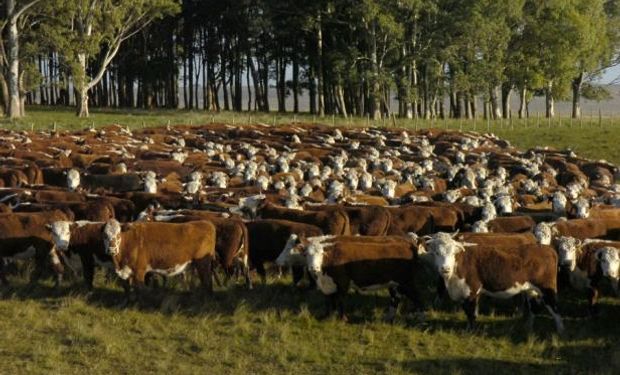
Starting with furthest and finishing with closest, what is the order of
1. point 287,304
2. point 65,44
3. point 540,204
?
point 65,44
point 540,204
point 287,304

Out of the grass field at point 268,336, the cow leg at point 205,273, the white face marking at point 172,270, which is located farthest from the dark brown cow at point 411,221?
the white face marking at point 172,270

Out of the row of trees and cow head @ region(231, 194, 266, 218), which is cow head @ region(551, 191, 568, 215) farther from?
the row of trees

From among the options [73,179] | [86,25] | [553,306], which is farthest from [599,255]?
[86,25]

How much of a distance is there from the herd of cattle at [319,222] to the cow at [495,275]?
Result: 16 millimetres

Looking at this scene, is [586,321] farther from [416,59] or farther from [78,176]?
[416,59]

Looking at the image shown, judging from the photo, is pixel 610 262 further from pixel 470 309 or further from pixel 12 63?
pixel 12 63

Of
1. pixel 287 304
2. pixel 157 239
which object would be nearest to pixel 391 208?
pixel 287 304

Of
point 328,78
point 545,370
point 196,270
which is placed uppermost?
point 328,78

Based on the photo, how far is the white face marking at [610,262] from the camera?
36.9ft

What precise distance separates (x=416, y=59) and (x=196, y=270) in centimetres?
4458

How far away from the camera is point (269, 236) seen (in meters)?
12.6

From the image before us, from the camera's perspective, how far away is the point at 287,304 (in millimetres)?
11516

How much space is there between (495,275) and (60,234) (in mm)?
6503

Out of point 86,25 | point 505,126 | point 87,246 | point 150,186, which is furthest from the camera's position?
point 86,25
